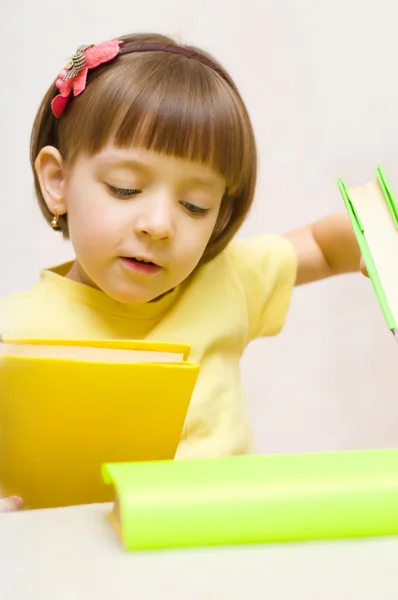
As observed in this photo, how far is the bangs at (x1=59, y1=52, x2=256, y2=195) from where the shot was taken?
63 centimetres

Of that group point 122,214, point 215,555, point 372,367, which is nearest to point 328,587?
point 215,555

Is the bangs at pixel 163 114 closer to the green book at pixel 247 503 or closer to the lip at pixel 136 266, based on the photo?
the lip at pixel 136 266

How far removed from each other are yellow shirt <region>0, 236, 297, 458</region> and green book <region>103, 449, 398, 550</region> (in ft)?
0.90

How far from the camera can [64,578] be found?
1.12ft

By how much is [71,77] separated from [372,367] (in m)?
0.63

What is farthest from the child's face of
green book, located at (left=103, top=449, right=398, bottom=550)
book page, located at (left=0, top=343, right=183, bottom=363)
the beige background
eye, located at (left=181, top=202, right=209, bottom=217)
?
the beige background

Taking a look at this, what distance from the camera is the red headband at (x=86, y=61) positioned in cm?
68

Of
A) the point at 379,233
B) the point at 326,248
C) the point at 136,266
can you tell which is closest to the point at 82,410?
the point at 136,266

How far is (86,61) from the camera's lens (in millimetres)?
684

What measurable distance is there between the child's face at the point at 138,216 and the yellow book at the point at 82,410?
0.13 meters

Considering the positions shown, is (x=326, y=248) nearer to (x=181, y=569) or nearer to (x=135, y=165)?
(x=135, y=165)

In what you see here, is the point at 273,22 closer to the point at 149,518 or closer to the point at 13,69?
the point at 13,69

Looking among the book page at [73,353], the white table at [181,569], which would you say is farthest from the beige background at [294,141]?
the white table at [181,569]

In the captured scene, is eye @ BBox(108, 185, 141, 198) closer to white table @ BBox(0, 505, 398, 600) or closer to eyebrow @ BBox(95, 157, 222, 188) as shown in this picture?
eyebrow @ BBox(95, 157, 222, 188)
